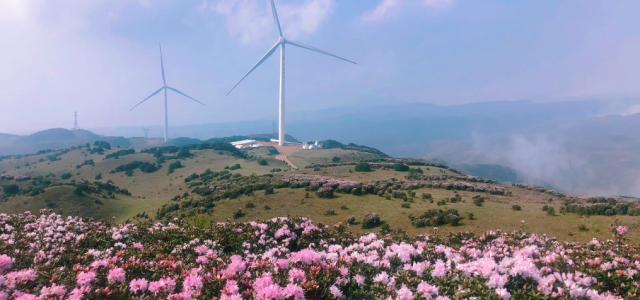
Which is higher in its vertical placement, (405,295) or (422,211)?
(405,295)

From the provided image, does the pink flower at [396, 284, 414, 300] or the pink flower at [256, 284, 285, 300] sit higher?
the pink flower at [256, 284, 285, 300]

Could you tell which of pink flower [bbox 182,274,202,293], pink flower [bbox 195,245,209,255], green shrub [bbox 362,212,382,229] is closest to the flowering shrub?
green shrub [bbox 362,212,382,229]

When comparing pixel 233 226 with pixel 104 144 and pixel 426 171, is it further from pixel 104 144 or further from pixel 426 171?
pixel 104 144

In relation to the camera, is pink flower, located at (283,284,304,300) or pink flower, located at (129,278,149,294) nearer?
pink flower, located at (283,284,304,300)

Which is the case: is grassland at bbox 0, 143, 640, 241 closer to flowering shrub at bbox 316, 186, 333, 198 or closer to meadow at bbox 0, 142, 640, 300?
meadow at bbox 0, 142, 640, 300

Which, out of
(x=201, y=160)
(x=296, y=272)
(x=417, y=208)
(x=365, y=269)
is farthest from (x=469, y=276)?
(x=201, y=160)

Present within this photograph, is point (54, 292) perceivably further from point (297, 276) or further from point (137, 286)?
point (297, 276)

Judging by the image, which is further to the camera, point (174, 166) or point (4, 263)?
point (174, 166)

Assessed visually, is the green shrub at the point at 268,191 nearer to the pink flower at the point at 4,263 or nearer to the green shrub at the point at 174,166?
the pink flower at the point at 4,263

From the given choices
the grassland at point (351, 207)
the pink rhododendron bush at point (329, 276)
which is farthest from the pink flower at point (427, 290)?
the grassland at point (351, 207)

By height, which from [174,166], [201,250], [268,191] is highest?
[201,250]

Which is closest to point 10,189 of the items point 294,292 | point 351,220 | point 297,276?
point 351,220
